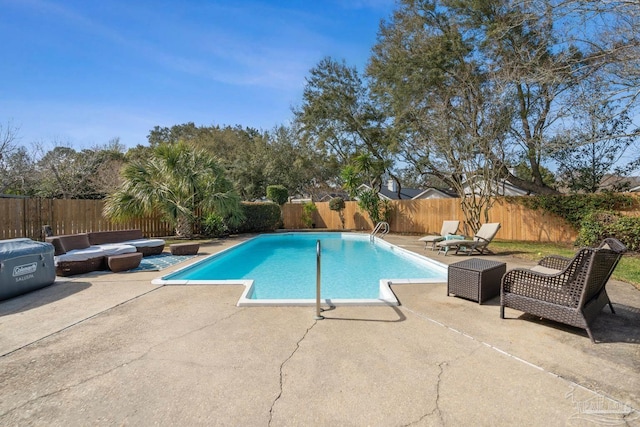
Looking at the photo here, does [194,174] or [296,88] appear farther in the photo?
[296,88]

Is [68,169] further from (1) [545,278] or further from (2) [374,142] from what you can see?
(1) [545,278]

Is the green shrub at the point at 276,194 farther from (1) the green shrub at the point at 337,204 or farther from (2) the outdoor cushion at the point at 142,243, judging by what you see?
(2) the outdoor cushion at the point at 142,243

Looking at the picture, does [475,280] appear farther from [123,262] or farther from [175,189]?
[175,189]

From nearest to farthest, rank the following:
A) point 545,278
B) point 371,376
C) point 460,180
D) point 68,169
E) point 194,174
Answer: point 371,376
point 545,278
point 194,174
point 460,180
point 68,169

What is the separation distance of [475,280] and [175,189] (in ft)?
35.5

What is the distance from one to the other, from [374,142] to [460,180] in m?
6.93

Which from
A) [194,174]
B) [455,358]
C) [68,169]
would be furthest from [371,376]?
[68,169]

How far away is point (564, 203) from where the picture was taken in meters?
12.0

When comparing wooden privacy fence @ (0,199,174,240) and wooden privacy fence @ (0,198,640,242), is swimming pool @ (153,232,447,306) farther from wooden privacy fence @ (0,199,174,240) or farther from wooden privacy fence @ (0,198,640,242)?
wooden privacy fence @ (0,199,174,240)

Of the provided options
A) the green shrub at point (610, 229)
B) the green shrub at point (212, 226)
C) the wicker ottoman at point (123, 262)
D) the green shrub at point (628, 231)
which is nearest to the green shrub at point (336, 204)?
the green shrub at point (212, 226)

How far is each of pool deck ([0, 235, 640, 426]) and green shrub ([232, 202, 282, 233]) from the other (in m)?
12.0

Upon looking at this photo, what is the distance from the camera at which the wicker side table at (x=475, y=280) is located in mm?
4140

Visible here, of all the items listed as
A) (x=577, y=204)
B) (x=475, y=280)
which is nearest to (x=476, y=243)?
(x=475, y=280)

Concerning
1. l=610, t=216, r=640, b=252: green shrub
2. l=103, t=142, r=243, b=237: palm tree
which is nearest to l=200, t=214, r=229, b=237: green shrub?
l=103, t=142, r=243, b=237: palm tree
